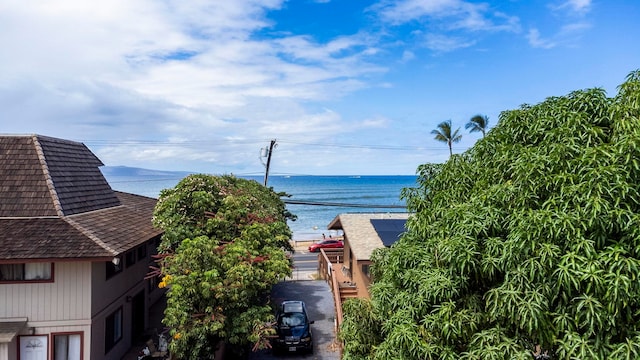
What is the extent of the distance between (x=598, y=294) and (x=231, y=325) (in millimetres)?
9571

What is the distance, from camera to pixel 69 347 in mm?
11719

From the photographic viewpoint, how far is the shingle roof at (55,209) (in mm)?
11336

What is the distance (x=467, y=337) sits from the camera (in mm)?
6555

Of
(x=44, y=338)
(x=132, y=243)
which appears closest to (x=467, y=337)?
(x=132, y=243)

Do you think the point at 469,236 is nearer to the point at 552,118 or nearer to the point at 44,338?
the point at 552,118

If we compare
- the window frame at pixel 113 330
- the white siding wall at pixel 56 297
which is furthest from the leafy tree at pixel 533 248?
the window frame at pixel 113 330

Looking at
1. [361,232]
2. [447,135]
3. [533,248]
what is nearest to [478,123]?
[447,135]

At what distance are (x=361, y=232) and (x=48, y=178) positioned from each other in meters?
13.1

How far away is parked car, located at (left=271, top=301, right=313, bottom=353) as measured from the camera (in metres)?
14.7

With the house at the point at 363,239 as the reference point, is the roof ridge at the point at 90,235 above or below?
above

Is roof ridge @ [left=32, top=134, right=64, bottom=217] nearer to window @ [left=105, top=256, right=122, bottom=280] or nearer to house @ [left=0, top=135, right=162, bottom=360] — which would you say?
house @ [left=0, top=135, right=162, bottom=360]

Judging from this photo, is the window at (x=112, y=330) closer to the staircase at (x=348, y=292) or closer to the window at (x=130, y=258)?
the window at (x=130, y=258)

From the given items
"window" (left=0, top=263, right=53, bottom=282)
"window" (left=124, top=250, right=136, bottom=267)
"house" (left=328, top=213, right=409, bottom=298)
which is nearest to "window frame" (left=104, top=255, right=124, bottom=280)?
"window" (left=124, top=250, right=136, bottom=267)

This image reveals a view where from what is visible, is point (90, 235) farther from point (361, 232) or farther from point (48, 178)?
point (361, 232)
